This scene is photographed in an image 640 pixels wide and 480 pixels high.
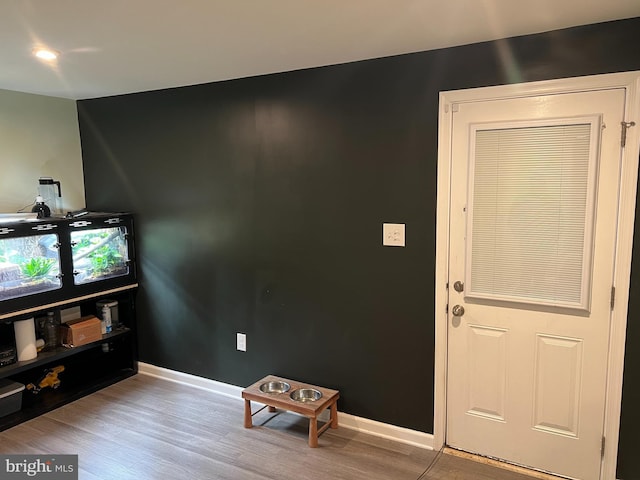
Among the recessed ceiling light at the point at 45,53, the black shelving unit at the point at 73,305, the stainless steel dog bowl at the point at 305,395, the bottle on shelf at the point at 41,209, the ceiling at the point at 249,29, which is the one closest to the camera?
the ceiling at the point at 249,29

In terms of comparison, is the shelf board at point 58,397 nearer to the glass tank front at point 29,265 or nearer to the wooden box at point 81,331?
the wooden box at point 81,331

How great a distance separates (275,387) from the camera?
9.85 feet

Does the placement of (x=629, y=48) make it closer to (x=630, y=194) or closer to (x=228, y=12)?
(x=630, y=194)

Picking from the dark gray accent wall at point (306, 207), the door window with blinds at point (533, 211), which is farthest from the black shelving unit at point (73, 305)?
the door window with blinds at point (533, 211)

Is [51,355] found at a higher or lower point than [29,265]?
lower

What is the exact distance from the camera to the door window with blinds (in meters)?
2.20

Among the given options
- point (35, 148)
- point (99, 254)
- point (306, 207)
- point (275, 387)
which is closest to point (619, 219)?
point (306, 207)

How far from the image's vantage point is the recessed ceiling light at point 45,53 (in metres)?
2.31

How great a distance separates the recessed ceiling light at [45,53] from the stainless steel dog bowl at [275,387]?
2.24 m

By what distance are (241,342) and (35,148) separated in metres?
2.17

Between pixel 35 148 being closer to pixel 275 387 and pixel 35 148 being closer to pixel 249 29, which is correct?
pixel 249 29

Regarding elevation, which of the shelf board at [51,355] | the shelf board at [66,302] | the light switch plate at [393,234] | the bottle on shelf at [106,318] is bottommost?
the shelf board at [51,355]

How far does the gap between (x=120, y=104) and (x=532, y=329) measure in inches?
130

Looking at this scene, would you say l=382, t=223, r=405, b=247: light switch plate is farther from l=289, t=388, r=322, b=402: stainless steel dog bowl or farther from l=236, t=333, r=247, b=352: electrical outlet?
l=236, t=333, r=247, b=352: electrical outlet
